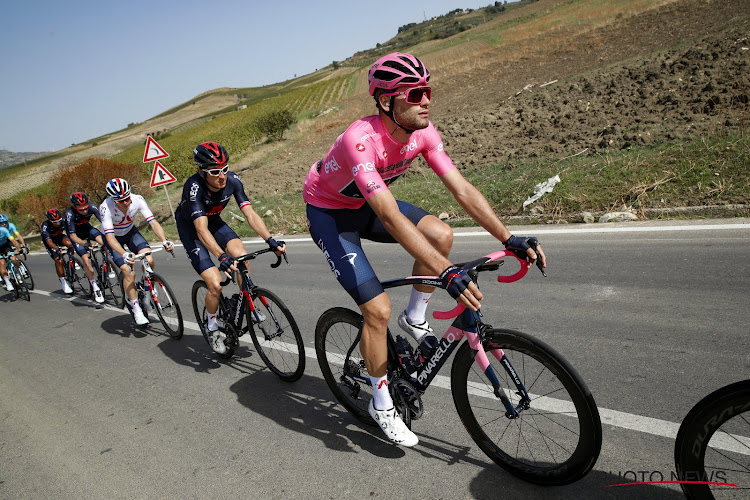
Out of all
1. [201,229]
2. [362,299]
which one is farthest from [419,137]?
[201,229]

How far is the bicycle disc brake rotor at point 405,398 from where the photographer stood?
10.1ft

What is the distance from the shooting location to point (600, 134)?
1112 centimetres

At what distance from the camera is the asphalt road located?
9.57ft

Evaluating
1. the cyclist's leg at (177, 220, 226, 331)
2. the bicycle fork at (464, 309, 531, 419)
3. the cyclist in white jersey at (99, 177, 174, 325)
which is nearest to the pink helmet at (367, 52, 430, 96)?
the bicycle fork at (464, 309, 531, 419)

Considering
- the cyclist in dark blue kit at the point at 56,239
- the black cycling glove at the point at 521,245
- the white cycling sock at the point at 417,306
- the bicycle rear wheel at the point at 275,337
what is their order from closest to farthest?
1. the black cycling glove at the point at 521,245
2. the white cycling sock at the point at 417,306
3. the bicycle rear wheel at the point at 275,337
4. the cyclist in dark blue kit at the point at 56,239

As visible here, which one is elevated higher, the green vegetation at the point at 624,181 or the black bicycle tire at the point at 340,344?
the black bicycle tire at the point at 340,344

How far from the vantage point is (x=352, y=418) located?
3729 millimetres

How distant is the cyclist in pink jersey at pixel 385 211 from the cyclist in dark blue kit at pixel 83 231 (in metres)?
7.31

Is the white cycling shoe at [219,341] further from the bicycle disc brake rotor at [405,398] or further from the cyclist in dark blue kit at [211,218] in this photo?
the bicycle disc brake rotor at [405,398]

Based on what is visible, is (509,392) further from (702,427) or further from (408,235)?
(408,235)

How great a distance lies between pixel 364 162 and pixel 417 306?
3.68ft

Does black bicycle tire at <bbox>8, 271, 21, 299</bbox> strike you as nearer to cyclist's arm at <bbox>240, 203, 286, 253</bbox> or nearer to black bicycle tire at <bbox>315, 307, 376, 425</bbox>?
cyclist's arm at <bbox>240, 203, 286, 253</bbox>

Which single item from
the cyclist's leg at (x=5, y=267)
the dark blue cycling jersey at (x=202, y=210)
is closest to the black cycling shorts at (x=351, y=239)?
the dark blue cycling jersey at (x=202, y=210)

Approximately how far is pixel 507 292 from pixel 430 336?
9.11 feet
